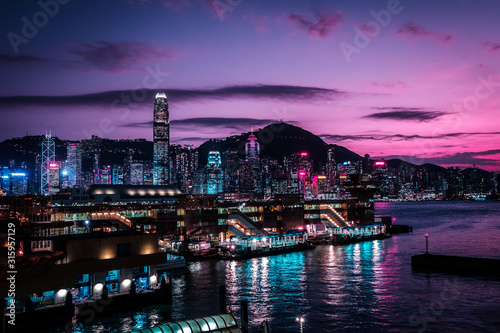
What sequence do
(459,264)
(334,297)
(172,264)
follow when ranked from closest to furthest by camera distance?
(334,297) → (459,264) → (172,264)

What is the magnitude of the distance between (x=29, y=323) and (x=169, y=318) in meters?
10.2

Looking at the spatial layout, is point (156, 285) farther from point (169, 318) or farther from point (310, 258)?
point (310, 258)

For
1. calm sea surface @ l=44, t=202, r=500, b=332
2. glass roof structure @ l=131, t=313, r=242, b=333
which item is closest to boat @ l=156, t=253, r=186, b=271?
calm sea surface @ l=44, t=202, r=500, b=332

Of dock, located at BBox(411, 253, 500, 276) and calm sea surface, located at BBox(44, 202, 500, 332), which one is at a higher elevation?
dock, located at BBox(411, 253, 500, 276)

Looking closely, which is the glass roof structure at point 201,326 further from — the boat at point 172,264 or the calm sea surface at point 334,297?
the boat at point 172,264

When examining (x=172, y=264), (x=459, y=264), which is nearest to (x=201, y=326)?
(x=172, y=264)

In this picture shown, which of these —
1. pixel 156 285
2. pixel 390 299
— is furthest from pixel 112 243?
pixel 390 299

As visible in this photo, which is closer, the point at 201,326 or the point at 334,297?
the point at 201,326

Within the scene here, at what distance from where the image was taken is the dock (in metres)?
56.0

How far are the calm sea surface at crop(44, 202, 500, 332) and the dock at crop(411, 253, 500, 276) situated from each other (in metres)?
2.22

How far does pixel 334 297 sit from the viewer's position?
4453 centimetres

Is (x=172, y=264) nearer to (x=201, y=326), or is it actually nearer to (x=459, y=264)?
(x=459, y=264)

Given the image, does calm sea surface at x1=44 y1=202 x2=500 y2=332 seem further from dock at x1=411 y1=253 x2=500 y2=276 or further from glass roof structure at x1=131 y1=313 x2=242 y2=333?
glass roof structure at x1=131 y1=313 x2=242 y2=333

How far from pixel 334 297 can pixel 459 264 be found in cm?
2299
